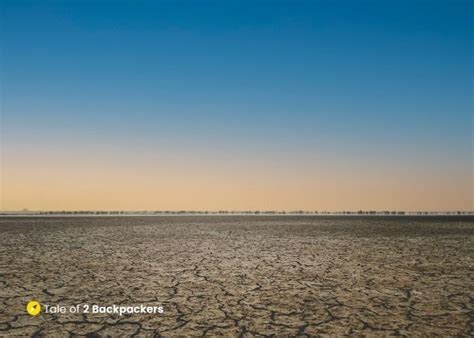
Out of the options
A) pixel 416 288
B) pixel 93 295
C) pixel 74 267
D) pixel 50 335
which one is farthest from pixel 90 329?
pixel 416 288

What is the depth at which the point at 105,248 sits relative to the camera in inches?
404

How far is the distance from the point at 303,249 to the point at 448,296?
5275mm

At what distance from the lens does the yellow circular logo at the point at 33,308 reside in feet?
14.1

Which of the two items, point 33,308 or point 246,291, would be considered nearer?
point 33,308

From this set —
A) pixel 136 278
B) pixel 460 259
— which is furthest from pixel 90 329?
pixel 460 259

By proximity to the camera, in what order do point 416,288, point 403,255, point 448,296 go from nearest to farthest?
point 448,296 → point 416,288 → point 403,255

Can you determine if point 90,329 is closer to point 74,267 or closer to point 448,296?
point 74,267

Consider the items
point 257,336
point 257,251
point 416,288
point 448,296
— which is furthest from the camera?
point 257,251

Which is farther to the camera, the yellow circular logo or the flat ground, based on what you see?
the yellow circular logo

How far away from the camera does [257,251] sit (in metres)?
9.65

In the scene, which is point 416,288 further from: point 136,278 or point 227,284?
point 136,278

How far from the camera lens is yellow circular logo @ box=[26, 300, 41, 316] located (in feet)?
14.1

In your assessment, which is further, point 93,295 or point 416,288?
point 416,288

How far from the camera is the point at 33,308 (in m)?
4.43
